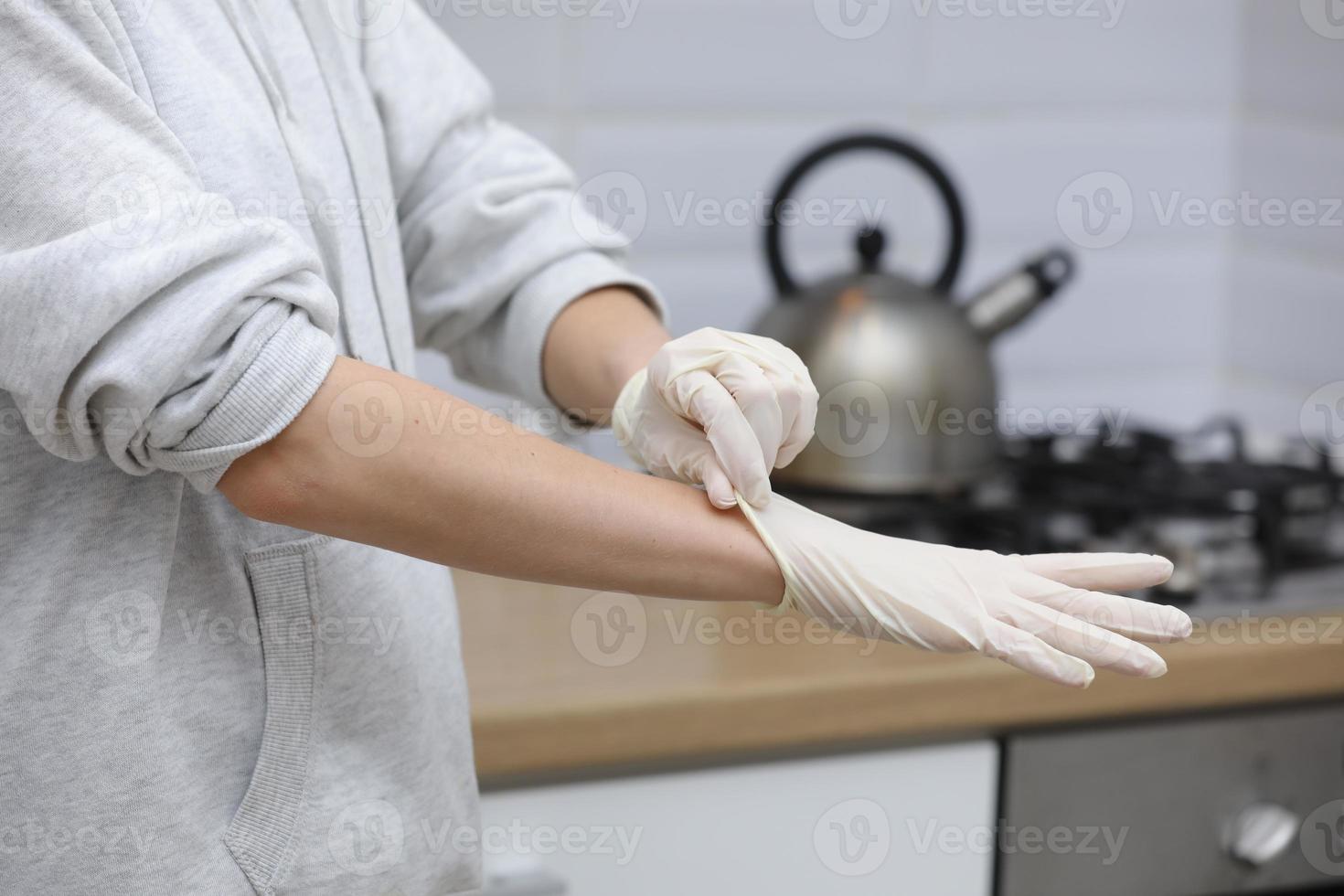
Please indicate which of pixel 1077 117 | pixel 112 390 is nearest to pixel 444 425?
pixel 112 390

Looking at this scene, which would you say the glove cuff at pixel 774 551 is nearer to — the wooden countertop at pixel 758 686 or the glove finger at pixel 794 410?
the glove finger at pixel 794 410

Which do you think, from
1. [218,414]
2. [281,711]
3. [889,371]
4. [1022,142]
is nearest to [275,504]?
[218,414]

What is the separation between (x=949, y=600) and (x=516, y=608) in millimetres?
591

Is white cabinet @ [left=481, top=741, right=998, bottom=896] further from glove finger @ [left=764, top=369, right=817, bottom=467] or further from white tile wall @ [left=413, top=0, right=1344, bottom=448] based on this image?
white tile wall @ [left=413, top=0, right=1344, bottom=448]

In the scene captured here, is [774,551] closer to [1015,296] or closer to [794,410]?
[794,410]

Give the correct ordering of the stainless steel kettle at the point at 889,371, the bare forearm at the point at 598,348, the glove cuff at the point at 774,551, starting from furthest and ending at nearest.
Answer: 1. the stainless steel kettle at the point at 889,371
2. the bare forearm at the point at 598,348
3. the glove cuff at the point at 774,551

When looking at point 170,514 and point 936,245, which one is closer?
point 170,514

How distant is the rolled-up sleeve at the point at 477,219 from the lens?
80 cm

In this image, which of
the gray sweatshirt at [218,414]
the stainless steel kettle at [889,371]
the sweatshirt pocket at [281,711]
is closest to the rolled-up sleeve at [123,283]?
the gray sweatshirt at [218,414]

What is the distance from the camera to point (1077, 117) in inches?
60.7

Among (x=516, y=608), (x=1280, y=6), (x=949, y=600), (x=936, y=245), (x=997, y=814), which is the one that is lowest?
(x=997, y=814)

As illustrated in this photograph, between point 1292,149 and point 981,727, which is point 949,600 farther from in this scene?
point 1292,149

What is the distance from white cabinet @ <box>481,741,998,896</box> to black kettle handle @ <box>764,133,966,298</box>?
47 cm

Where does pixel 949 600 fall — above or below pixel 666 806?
above
